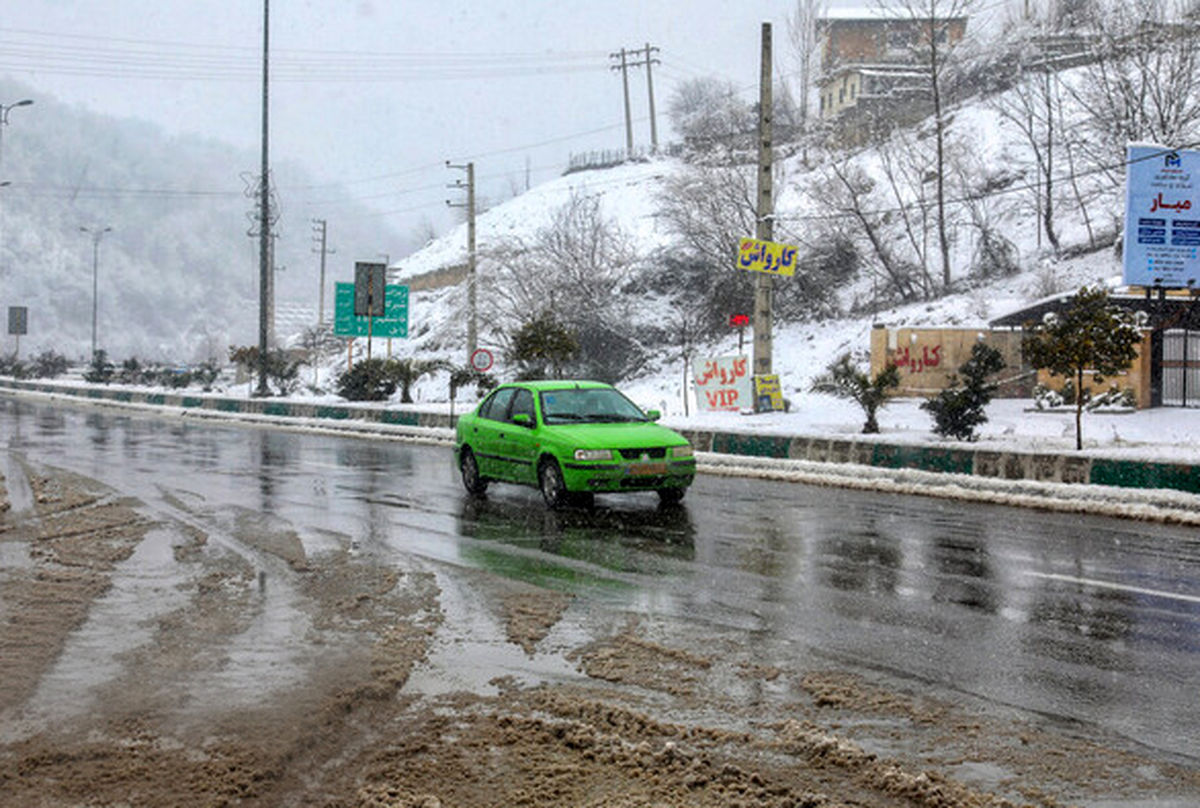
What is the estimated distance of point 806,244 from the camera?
55906 millimetres

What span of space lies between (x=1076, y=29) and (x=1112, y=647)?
261 ft

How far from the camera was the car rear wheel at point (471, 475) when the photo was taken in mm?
15070

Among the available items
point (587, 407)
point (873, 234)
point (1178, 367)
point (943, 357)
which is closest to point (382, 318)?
point (873, 234)

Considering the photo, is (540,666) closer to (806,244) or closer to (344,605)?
(344,605)

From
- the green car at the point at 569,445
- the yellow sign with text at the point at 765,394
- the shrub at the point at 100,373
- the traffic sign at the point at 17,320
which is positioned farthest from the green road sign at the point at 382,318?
the green car at the point at 569,445

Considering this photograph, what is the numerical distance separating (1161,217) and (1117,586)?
18.7 meters

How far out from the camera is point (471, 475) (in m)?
15.2

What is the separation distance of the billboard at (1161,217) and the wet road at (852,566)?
39.8ft

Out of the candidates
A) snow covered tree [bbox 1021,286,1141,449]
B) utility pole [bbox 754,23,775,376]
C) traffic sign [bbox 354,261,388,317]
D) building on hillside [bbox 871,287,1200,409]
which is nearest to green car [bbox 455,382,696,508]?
snow covered tree [bbox 1021,286,1141,449]

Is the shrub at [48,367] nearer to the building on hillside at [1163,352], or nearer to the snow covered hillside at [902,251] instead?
the snow covered hillside at [902,251]

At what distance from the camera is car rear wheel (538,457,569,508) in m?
13.1

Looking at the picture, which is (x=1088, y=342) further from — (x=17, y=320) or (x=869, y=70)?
(x=869, y=70)

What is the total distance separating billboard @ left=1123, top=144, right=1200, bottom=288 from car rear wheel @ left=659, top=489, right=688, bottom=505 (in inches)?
597

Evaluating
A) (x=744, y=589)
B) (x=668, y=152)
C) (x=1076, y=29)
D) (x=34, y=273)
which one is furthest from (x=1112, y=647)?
(x=34, y=273)
